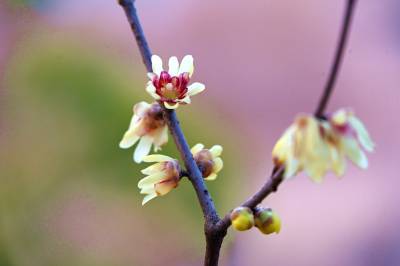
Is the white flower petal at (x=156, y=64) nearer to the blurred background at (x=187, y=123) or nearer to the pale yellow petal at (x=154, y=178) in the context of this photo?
the pale yellow petal at (x=154, y=178)

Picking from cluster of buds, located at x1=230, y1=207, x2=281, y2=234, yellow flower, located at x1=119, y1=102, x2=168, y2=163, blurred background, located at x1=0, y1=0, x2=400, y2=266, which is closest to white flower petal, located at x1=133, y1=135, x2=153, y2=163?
yellow flower, located at x1=119, y1=102, x2=168, y2=163

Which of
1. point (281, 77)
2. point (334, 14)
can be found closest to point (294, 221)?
point (281, 77)

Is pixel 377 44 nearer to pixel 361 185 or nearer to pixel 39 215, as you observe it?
pixel 361 185

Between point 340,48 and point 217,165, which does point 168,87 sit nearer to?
point 217,165

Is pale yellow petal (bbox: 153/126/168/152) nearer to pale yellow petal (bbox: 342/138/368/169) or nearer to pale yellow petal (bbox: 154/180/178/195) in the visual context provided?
pale yellow petal (bbox: 154/180/178/195)

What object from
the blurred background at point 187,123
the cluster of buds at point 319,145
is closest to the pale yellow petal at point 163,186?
the cluster of buds at point 319,145

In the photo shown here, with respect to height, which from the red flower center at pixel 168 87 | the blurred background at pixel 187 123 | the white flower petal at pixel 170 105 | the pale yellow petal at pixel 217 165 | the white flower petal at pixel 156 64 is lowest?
the blurred background at pixel 187 123
